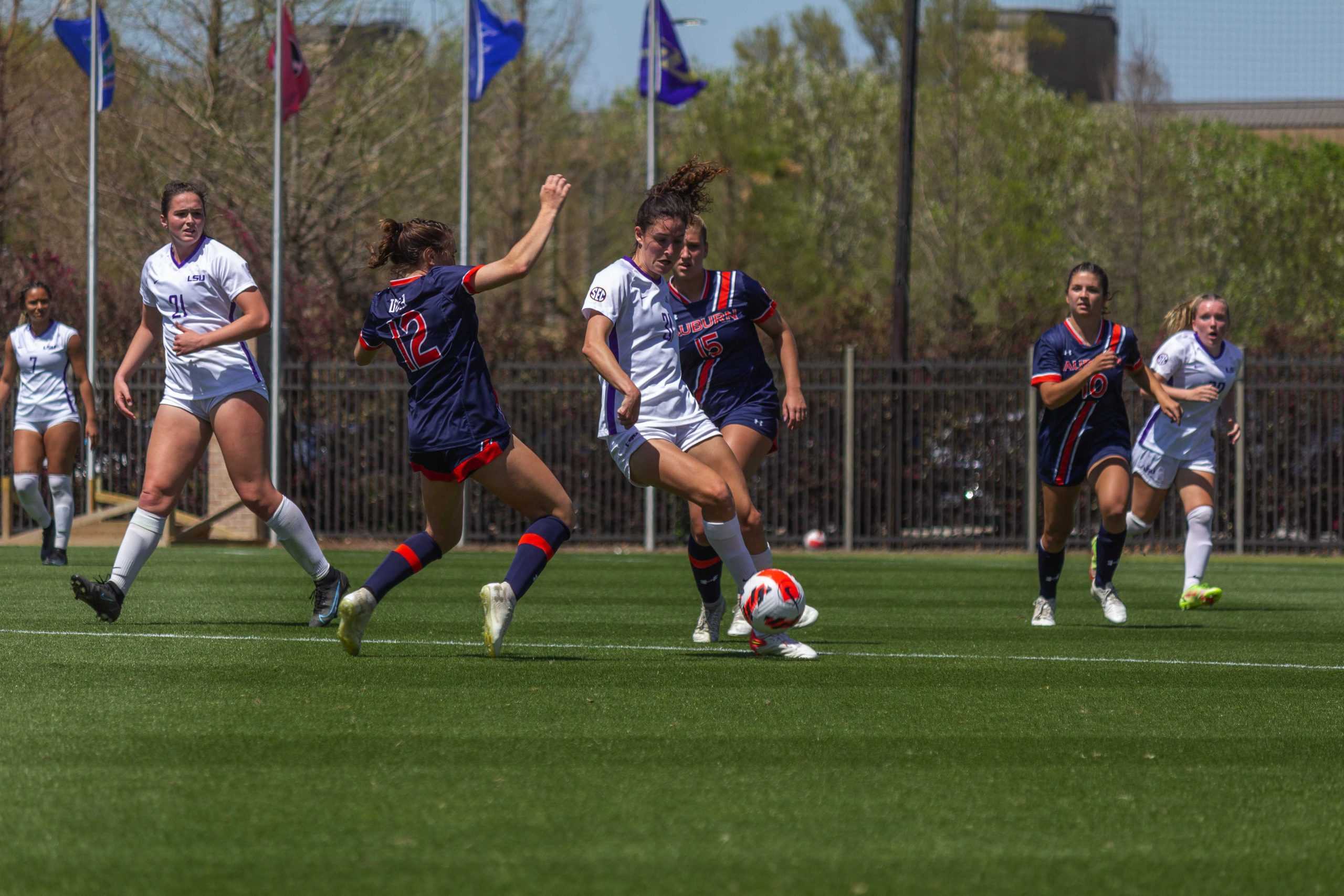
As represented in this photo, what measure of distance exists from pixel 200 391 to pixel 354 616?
1.95 metres

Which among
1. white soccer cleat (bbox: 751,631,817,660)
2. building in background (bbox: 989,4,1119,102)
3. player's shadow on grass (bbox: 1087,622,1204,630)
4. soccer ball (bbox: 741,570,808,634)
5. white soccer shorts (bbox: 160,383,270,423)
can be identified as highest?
building in background (bbox: 989,4,1119,102)

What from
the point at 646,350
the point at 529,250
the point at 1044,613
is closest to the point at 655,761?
the point at 529,250

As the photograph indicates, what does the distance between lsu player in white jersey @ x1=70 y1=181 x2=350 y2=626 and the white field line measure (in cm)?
31

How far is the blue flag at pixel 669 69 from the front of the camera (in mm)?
24609

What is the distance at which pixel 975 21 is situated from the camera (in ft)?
131

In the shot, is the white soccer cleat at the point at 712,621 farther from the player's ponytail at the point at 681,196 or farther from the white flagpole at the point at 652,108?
the white flagpole at the point at 652,108

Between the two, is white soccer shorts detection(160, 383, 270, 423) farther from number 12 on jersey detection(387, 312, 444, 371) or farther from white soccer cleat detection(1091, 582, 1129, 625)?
white soccer cleat detection(1091, 582, 1129, 625)

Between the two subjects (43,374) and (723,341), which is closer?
(723,341)

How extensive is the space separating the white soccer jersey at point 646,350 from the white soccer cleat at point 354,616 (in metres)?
1.27

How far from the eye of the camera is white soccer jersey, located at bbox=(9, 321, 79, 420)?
1402 centimetres

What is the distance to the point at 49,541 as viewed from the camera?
14492 mm

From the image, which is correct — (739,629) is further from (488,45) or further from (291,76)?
(291,76)

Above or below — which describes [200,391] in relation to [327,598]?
above

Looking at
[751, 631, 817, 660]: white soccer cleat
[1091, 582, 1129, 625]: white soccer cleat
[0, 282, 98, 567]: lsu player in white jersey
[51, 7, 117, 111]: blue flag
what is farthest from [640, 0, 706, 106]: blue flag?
[751, 631, 817, 660]: white soccer cleat
